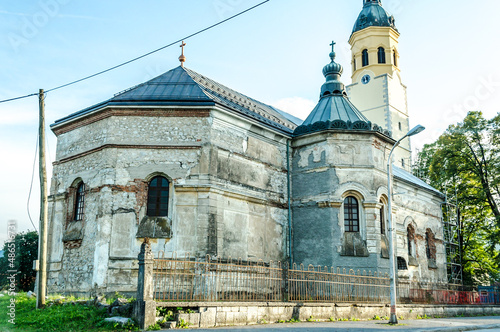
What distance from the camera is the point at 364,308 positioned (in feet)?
53.6

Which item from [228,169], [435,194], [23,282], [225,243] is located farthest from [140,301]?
[435,194]

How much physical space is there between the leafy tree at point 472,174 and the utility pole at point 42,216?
2680 cm

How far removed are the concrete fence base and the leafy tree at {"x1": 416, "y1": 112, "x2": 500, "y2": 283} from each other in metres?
14.6

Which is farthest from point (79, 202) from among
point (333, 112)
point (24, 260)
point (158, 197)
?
point (333, 112)

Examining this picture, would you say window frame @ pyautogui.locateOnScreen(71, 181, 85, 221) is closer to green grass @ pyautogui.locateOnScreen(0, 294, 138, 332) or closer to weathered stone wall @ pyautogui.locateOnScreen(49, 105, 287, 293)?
weathered stone wall @ pyautogui.locateOnScreen(49, 105, 287, 293)

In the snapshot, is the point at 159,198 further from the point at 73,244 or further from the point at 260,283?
the point at 260,283

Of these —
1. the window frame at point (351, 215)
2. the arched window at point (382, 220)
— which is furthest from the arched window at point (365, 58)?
the window frame at point (351, 215)

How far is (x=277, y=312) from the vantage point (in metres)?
13.0

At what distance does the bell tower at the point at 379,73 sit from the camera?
38.9m

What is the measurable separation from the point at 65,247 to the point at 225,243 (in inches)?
238

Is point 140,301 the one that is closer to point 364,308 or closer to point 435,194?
point 364,308

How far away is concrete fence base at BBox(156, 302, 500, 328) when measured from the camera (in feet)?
36.2

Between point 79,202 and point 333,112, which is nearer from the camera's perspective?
point 79,202

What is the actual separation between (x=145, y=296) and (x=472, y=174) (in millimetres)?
28883
